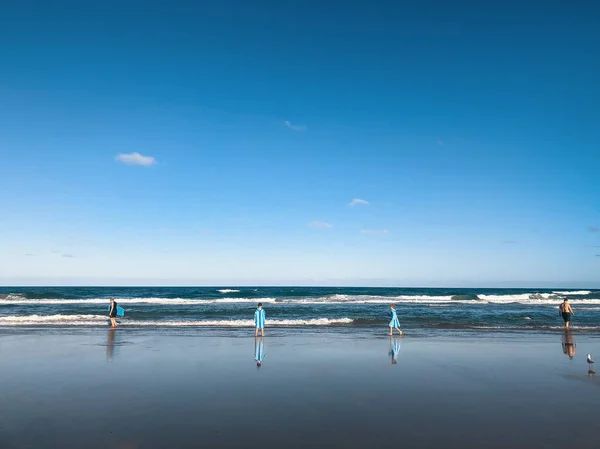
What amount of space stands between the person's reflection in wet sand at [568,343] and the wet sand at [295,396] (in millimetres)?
232

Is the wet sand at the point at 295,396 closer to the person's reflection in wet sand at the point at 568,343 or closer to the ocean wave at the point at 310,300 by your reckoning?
the person's reflection in wet sand at the point at 568,343

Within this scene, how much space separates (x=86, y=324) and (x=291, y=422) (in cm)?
2041

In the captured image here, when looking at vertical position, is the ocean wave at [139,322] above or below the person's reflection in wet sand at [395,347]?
below

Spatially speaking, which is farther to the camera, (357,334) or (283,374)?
(357,334)

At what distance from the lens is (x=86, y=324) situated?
950 inches

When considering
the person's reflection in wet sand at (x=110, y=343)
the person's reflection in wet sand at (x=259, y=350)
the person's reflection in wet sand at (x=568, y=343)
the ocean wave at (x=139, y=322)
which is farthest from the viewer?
the ocean wave at (x=139, y=322)

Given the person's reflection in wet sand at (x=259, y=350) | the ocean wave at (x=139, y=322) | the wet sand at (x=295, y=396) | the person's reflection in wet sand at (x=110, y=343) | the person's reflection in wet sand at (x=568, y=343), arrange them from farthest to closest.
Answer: the ocean wave at (x=139, y=322) < the person's reflection in wet sand at (x=568, y=343) < the person's reflection in wet sand at (x=110, y=343) < the person's reflection in wet sand at (x=259, y=350) < the wet sand at (x=295, y=396)

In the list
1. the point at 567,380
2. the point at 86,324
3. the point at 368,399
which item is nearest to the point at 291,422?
the point at 368,399

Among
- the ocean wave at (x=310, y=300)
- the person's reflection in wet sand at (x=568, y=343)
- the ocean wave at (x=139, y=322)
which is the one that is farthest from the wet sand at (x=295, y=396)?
the ocean wave at (x=310, y=300)

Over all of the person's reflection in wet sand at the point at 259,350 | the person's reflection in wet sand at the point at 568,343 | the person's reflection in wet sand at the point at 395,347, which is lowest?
the person's reflection in wet sand at the point at 259,350

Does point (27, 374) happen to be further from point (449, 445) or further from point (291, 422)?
point (449, 445)

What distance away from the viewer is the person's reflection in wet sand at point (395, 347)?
13.5m

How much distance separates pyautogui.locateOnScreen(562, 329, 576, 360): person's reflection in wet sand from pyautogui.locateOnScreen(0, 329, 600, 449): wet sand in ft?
0.76

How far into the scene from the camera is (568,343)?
55.8 ft
